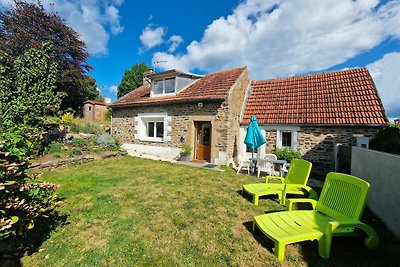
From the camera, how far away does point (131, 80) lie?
3425cm

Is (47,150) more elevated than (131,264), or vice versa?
(47,150)

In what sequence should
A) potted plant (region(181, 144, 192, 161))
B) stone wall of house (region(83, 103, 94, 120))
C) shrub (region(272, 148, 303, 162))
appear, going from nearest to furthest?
shrub (region(272, 148, 303, 162)), potted plant (region(181, 144, 192, 161)), stone wall of house (region(83, 103, 94, 120))

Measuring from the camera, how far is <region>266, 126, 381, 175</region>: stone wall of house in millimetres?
9703

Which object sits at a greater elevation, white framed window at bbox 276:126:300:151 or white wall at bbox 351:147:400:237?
white framed window at bbox 276:126:300:151

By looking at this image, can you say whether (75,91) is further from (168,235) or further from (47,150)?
(168,235)

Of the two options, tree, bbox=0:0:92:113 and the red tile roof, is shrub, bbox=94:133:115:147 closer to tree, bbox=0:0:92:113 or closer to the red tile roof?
the red tile roof

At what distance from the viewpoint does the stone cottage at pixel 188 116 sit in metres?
11.1

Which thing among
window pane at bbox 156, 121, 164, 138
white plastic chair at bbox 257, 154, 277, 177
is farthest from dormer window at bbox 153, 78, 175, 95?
white plastic chair at bbox 257, 154, 277, 177

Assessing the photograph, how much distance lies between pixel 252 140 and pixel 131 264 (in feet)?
24.9

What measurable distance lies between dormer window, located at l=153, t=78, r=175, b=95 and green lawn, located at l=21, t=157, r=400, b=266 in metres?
8.85


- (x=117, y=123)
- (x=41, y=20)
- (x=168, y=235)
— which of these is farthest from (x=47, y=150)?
(x=41, y=20)

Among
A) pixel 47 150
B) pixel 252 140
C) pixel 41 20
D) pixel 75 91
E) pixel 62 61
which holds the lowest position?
pixel 47 150

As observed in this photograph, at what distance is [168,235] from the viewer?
12.6ft

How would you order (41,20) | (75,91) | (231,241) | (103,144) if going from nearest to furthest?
(231,241) < (103,144) < (41,20) < (75,91)
